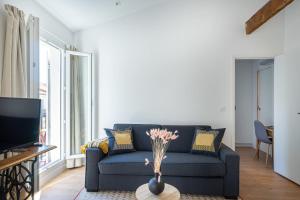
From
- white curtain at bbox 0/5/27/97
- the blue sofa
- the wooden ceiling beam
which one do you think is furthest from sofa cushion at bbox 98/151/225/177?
the wooden ceiling beam

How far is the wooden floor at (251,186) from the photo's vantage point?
2980mm

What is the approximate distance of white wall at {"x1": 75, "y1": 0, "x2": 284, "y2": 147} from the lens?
4.07m

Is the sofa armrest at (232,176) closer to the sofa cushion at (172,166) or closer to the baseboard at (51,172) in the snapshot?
the sofa cushion at (172,166)

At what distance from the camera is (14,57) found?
246 centimetres

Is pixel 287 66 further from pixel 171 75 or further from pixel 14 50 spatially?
pixel 14 50

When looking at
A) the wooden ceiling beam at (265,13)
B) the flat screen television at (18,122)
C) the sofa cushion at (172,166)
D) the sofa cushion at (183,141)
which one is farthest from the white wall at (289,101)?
the flat screen television at (18,122)

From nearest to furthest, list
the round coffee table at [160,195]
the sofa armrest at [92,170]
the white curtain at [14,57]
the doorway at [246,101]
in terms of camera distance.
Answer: the round coffee table at [160,195] → the white curtain at [14,57] → the sofa armrest at [92,170] → the doorway at [246,101]

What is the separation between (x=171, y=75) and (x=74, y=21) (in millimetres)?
1961

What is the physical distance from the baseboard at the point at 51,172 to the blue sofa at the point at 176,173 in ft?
2.51

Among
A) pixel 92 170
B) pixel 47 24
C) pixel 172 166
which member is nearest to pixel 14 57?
pixel 47 24

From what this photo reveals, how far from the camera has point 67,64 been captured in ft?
12.9

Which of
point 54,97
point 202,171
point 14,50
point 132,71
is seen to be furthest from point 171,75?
point 14,50

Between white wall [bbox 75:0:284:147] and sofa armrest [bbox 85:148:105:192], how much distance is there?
1.23m

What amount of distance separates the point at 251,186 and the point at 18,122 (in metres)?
3.23
